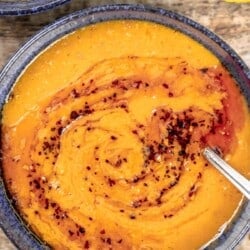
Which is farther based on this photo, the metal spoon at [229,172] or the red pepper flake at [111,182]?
the red pepper flake at [111,182]

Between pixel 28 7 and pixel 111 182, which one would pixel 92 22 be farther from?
pixel 111 182

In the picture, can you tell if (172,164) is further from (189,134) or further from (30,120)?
(30,120)

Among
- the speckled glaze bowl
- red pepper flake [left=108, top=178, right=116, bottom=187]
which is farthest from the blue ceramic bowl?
red pepper flake [left=108, top=178, right=116, bottom=187]

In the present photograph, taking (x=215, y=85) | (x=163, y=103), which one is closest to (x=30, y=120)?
(x=163, y=103)

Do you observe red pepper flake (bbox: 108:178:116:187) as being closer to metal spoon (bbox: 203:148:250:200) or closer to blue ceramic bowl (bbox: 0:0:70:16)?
metal spoon (bbox: 203:148:250:200)

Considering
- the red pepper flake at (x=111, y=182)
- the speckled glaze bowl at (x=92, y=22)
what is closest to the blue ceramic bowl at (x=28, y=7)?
the speckled glaze bowl at (x=92, y=22)

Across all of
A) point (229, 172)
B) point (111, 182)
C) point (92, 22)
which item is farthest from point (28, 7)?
point (229, 172)

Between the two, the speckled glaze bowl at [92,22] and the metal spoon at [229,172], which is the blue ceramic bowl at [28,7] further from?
the metal spoon at [229,172]
